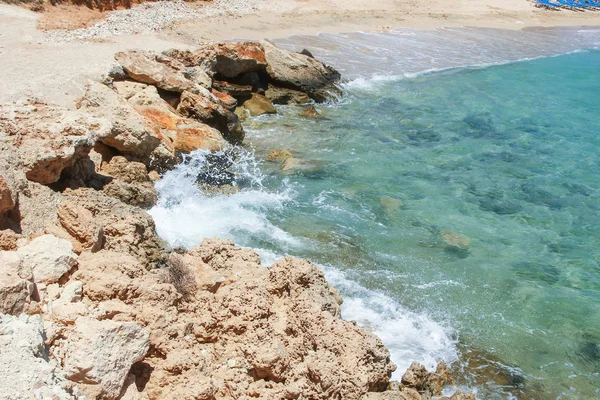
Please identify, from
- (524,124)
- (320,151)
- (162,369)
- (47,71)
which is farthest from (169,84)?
(524,124)

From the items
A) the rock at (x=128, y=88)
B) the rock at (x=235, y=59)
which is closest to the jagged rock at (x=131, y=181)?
the rock at (x=128, y=88)

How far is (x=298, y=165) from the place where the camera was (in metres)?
13.5

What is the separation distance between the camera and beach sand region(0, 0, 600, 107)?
13.0 meters

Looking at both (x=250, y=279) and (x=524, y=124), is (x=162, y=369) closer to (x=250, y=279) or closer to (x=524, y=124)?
(x=250, y=279)

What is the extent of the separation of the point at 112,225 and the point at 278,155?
6976 millimetres

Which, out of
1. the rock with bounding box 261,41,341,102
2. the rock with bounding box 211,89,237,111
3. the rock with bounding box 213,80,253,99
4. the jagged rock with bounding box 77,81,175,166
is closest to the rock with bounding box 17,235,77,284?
the jagged rock with bounding box 77,81,175,166

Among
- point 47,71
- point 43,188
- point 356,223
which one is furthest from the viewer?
point 47,71

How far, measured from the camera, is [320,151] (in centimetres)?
1469

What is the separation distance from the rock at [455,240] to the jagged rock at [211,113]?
6025 millimetres

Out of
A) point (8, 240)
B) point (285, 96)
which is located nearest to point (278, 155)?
point (285, 96)

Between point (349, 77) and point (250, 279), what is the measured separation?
15.8m

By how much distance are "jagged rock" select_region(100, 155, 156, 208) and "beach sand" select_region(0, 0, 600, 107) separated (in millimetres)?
2456

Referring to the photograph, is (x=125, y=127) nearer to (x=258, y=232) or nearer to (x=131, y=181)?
(x=131, y=181)

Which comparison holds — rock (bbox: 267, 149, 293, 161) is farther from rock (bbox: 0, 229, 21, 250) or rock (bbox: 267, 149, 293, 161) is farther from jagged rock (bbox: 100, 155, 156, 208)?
rock (bbox: 0, 229, 21, 250)
